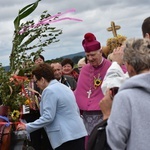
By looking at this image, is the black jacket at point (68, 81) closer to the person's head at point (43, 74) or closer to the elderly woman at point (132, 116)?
the person's head at point (43, 74)

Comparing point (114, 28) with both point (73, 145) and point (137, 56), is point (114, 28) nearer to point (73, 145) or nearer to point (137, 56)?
point (73, 145)

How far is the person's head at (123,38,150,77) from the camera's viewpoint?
2764 mm

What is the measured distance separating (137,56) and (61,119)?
2607mm

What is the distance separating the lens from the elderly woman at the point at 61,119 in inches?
204

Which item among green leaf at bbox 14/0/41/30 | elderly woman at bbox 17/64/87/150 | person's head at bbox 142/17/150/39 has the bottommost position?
elderly woman at bbox 17/64/87/150

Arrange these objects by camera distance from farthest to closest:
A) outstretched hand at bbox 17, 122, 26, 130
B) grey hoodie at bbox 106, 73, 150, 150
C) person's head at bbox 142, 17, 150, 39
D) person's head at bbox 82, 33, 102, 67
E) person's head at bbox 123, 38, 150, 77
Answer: person's head at bbox 82, 33, 102, 67
outstretched hand at bbox 17, 122, 26, 130
person's head at bbox 142, 17, 150, 39
person's head at bbox 123, 38, 150, 77
grey hoodie at bbox 106, 73, 150, 150

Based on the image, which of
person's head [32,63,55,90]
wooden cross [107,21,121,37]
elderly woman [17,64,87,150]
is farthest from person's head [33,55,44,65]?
wooden cross [107,21,121,37]

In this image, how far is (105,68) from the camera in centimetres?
557

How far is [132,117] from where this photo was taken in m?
2.66

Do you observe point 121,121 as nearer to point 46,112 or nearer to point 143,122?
point 143,122

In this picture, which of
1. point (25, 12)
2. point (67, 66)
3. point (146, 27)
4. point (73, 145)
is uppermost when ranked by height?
point (25, 12)

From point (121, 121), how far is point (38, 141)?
4369 mm

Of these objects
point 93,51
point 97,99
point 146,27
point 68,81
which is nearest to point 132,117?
point 146,27

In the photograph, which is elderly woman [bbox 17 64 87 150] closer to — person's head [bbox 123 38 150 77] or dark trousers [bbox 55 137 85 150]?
dark trousers [bbox 55 137 85 150]
